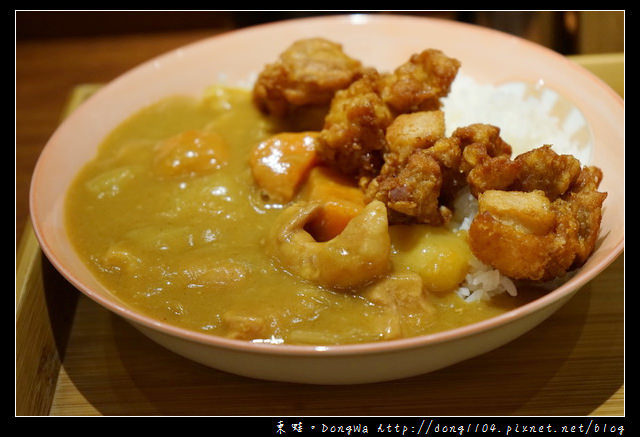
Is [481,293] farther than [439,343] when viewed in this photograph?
Yes

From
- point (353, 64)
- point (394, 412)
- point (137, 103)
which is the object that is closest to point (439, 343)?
point (394, 412)

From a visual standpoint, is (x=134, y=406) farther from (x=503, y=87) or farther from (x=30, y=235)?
(x=503, y=87)

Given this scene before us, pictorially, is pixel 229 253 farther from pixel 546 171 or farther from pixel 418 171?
pixel 546 171

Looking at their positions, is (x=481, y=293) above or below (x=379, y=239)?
below

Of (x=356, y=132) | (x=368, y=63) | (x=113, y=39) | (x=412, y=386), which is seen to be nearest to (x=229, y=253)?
(x=356, y=132)

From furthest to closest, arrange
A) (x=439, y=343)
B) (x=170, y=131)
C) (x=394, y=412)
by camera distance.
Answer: (x=170, y=131) → (x=394, y=412) → (x=439, y=343)

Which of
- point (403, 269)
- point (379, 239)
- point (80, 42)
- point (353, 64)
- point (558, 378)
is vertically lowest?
point (80, 42)

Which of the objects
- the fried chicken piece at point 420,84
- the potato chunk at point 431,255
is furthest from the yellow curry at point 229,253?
the fried chicken piece at point 420,84
